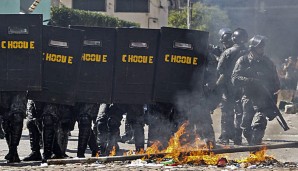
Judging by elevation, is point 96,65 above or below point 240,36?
below

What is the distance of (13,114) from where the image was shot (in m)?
10.4

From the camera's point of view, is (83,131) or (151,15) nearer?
(83,131)

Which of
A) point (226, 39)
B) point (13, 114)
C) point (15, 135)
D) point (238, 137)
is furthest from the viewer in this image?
point (226, 39)

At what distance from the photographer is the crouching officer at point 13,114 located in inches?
410

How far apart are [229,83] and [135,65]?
10.9ft

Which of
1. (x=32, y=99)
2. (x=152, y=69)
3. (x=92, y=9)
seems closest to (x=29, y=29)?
(x=32, y=99)

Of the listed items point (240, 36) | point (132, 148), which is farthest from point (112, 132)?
point (240, 36)

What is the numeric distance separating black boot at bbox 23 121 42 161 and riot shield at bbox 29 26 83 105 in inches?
19.4

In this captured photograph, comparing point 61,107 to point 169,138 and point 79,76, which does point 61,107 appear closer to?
point 79,76

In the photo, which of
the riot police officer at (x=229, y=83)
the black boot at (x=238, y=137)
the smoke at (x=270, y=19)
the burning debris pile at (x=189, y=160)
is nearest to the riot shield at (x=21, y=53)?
the burning debris pile at (x=189, y=160)

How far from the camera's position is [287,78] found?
886 inches

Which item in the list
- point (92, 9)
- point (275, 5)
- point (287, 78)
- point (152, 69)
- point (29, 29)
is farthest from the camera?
point (92, 9)

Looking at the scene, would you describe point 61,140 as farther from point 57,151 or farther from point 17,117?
point 17,117

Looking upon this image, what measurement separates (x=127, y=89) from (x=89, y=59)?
2.03ft
